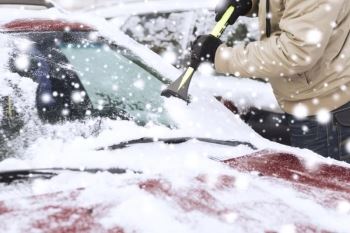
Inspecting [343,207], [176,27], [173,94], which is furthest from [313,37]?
[176,27]

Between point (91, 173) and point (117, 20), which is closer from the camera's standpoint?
point (91, 173)

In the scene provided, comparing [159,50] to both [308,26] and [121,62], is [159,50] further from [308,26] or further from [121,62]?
[308,26]

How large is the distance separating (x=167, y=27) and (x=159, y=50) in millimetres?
234

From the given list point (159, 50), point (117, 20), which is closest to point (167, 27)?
point (159, 50)

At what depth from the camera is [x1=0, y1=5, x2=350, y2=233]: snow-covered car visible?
146cm

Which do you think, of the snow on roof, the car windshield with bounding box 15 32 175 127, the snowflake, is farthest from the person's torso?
the snow on roof

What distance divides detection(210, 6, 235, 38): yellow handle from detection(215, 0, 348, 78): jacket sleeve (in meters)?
0.10

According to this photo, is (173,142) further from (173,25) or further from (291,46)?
(173,25)

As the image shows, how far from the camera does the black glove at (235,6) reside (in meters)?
2.54

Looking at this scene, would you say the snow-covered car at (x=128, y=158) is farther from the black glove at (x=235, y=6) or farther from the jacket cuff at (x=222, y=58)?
the black glove at (x=235, y=6)

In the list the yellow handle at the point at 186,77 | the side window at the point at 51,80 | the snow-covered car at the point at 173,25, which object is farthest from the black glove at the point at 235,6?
the snow-covered car at the point at 173,25

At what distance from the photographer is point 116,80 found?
2.48 meters

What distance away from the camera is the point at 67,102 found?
7.11 feet

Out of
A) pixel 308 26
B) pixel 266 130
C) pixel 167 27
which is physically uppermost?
pixel 308 26
